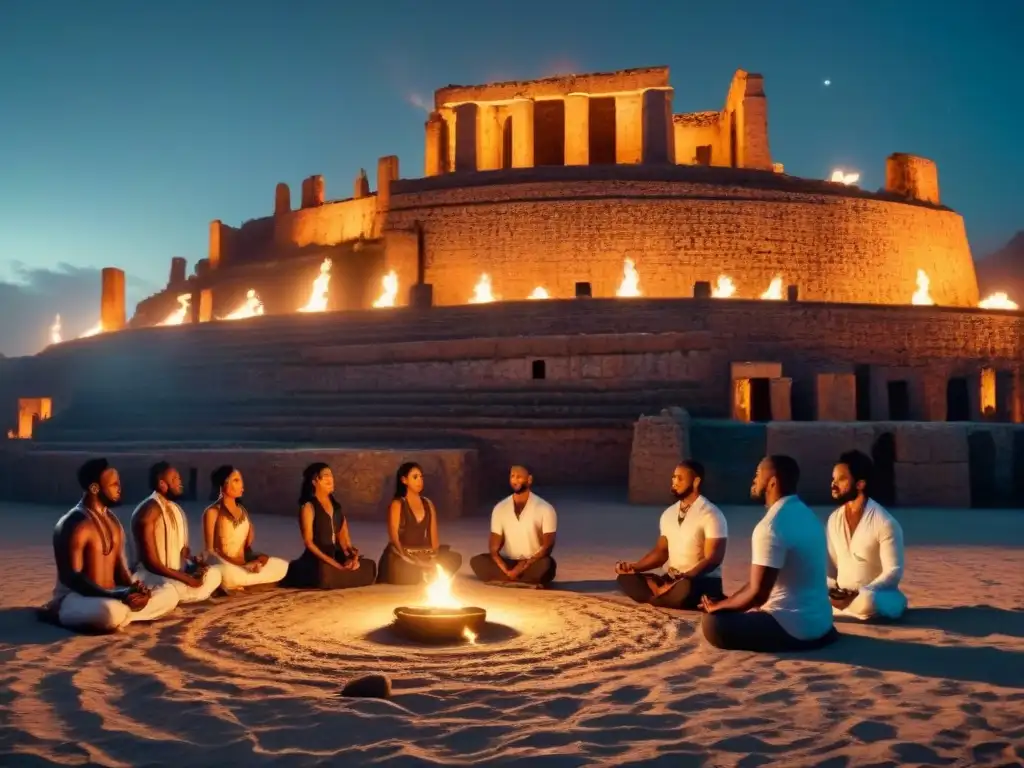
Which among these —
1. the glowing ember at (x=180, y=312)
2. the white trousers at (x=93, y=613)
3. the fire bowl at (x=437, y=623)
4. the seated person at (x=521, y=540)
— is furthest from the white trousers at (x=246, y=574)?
the glowing ember at (x=180, y=312)

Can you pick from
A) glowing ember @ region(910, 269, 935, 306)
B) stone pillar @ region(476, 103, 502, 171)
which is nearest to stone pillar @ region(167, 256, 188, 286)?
stone pillar @ region(476, 103, 502, 171)

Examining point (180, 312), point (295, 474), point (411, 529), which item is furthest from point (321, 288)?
point (411, 529)

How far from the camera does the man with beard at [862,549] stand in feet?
16.6

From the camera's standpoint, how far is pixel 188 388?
16.8 meters

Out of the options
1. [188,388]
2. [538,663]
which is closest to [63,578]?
[538,663]

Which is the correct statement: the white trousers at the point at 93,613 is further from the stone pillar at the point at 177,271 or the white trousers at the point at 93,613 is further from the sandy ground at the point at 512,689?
the stone pillar at the point at 177,271

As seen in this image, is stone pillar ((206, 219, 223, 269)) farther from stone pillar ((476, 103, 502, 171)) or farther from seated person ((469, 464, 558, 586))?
seated person ((469, 464, 558, 586))

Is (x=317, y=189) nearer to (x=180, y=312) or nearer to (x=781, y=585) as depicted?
(x=180, y=312)

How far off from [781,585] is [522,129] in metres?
22.9

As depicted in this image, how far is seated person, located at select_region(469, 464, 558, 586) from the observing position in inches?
249

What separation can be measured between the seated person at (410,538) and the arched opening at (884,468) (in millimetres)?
7200

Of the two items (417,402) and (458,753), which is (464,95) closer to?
(417,402)

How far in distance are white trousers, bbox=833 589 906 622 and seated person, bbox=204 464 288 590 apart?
11.8 feet

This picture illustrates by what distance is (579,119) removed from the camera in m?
25.5
